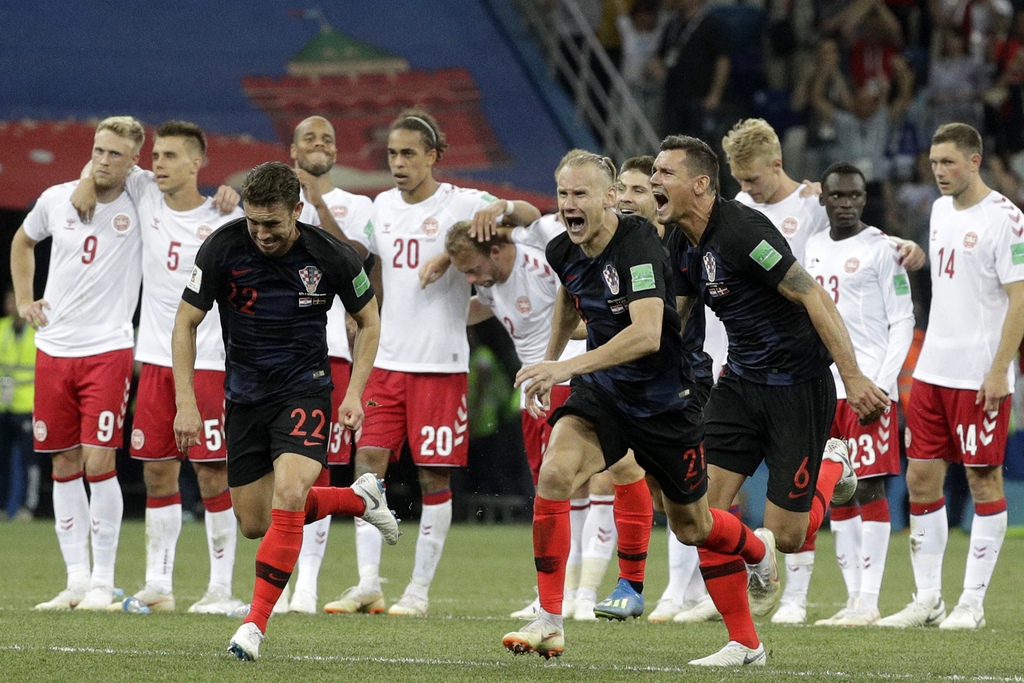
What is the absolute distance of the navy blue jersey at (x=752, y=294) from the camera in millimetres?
6598

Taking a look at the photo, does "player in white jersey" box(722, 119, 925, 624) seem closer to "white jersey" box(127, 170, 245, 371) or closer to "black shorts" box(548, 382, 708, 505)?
"black shorts" box(548, 382, 708, 505)

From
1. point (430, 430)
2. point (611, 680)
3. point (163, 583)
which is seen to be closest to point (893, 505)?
point (430, 430)

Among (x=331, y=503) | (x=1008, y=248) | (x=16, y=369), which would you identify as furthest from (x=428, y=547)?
(x=16, y=369)

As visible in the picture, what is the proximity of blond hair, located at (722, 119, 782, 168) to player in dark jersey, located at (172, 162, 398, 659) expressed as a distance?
2.59 meters

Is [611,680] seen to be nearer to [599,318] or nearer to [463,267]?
[599,318]

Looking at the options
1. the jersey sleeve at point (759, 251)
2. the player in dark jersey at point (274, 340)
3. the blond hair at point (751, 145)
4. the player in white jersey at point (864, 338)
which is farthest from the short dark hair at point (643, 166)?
the player in dark jersey at point (274, 340)

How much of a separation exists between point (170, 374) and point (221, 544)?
0.98m

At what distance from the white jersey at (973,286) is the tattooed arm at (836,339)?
220 centimetres

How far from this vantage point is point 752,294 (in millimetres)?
6844

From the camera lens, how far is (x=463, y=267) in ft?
27.9

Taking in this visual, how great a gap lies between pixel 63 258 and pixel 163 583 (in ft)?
6.21

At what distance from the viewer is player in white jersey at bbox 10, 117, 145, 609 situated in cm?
855

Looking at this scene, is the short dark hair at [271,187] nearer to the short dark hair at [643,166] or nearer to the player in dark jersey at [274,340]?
the player in dark jersey at [274,340]

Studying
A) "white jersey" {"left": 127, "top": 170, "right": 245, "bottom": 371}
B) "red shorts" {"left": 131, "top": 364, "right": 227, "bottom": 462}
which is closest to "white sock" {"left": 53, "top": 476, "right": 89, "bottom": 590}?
"red shorts" {"left": 131, "top": 364, "right": 227, "bottom": 462}
